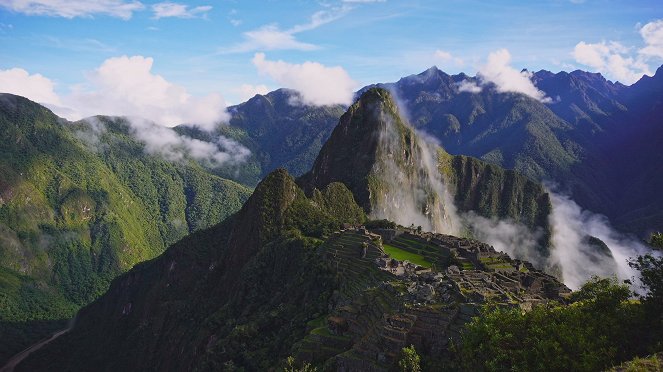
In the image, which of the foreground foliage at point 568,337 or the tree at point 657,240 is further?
the tree at point 657,240

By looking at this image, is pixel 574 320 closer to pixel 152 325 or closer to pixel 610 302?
pixel 610 302

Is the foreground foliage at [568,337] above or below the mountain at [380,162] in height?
below

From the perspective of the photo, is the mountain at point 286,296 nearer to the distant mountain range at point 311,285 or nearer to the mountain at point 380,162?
the distant mountain range at point 311,285

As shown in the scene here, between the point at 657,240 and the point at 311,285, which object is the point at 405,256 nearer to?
the point at 311,285

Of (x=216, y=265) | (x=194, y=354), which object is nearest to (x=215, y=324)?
(x=194, y=354)

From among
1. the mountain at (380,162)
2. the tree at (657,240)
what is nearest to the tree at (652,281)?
the tree at (657,240)

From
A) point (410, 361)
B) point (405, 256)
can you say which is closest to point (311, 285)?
point (405, 256)

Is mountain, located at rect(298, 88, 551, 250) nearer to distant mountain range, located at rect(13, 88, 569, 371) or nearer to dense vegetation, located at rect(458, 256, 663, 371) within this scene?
distant mountain range, located at rect(13, 88, 569, 371)
